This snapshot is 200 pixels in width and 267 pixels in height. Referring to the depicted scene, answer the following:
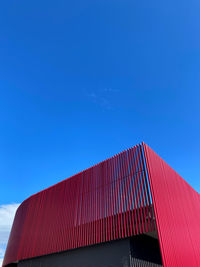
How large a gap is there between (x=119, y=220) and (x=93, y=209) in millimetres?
2337

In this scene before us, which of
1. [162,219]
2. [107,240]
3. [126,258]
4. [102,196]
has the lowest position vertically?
[126,258]

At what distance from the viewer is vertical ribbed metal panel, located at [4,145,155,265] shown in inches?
429

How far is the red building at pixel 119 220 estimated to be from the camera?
10.5 m

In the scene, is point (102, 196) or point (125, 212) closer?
point (125, 212)

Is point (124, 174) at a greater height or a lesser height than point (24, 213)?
lesser

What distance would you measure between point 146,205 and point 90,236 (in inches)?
163

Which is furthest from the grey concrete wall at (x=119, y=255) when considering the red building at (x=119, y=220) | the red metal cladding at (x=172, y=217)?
the red metal cladding at (x=172, y=217)

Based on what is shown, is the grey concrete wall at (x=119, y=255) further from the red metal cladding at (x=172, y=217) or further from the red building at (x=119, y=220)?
the red metal cladding at (x=172, y=217)

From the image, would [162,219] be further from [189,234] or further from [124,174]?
[189,234]

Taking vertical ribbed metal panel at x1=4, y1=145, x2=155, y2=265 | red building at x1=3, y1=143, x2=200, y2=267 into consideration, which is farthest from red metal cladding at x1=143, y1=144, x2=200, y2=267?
vertical ribbed metal panel at x1=4, y1=145, x2=155, y2=265

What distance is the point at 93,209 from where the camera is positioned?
12.9 meters

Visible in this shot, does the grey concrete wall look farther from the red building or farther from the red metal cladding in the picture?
the red metal cladding

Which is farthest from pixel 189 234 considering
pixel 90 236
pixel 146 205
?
pixel 90 236

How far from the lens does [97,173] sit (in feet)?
46.3
